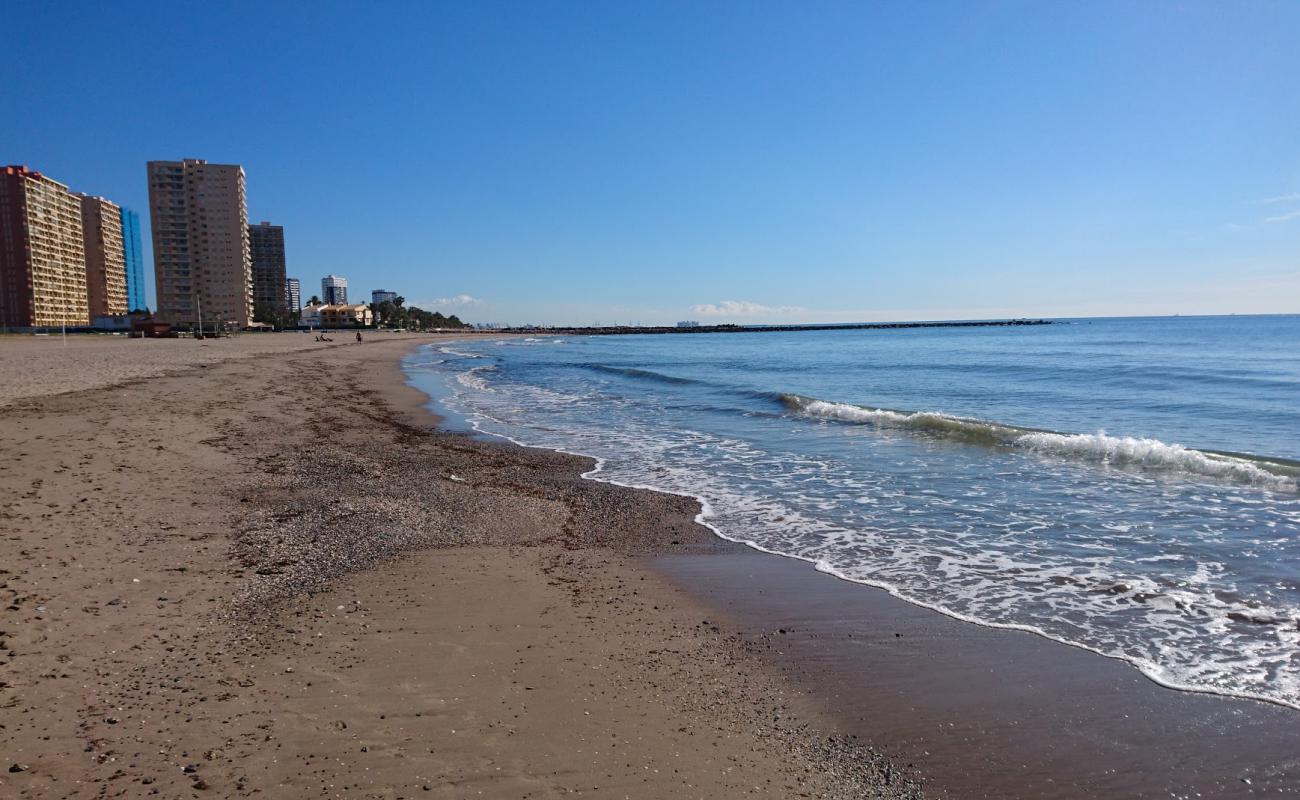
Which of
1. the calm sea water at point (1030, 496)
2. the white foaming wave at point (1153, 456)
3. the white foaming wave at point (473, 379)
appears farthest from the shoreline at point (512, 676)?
the white foaming wave at point (473, 379)

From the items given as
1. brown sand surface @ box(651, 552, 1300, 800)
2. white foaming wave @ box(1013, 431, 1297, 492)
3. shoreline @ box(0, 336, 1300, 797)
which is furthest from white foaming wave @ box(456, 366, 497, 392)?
brown sand surface @ box(651, 552, 1300, 800)

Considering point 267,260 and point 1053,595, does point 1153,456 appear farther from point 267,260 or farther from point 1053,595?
point 267,260

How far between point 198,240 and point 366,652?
5600 inches

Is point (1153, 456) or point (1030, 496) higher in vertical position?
point (1153, 456)

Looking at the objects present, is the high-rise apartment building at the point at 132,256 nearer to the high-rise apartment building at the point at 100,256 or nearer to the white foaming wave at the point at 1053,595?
the high-rise apartment building at the point at 100,256

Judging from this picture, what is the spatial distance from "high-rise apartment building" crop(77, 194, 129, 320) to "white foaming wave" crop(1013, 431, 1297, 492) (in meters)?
149

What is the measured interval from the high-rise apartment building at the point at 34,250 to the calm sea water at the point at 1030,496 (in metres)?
110

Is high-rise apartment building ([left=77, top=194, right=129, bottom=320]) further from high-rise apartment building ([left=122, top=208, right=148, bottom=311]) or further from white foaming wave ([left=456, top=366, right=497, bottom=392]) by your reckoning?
white foaming wave ([left=456, top=366, right=497, bottom=392])

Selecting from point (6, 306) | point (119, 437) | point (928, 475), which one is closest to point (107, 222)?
point (6, 306)

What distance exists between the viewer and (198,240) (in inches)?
4710

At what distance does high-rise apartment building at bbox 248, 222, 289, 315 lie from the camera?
168625 millimetres

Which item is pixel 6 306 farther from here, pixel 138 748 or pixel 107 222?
pixel 138 748

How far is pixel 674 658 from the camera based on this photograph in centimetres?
407

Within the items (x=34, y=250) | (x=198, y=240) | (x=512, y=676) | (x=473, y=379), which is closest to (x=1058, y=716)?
(x=512, y=676)
